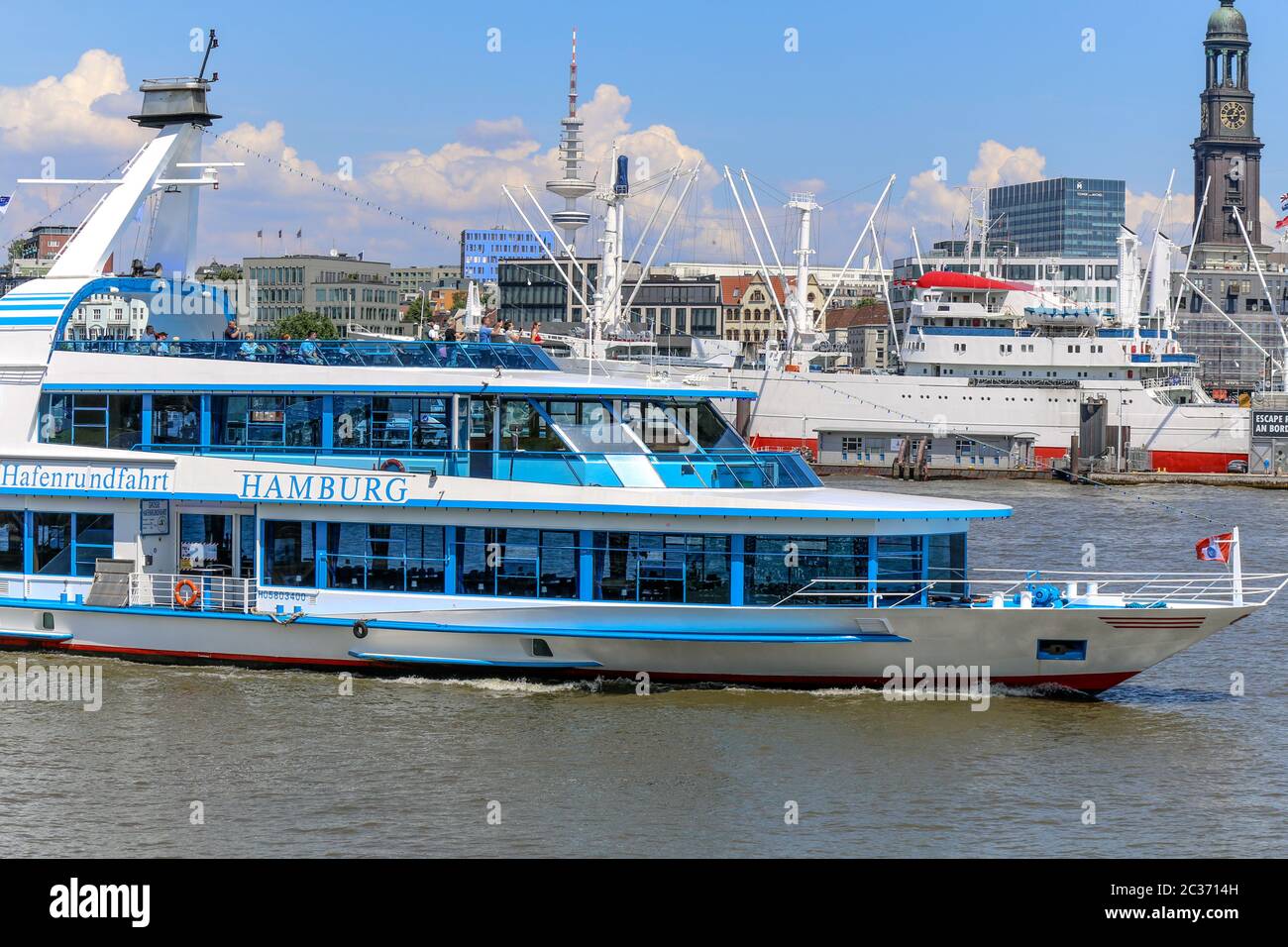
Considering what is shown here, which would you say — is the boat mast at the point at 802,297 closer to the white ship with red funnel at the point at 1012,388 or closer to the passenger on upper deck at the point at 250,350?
the white ship with red funnel at the point at 1012,388

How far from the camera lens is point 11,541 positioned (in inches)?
1102

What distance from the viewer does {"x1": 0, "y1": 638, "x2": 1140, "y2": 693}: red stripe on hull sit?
2488 centimetres

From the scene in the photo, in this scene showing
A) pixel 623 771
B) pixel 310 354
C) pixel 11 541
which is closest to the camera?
pixel 623 771

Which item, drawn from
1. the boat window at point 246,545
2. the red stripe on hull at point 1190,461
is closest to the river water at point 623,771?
the boat window at point 246,545

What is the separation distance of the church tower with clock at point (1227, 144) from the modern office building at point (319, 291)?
295 feet

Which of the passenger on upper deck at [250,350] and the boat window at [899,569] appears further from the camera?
the passenger on upper deck at [250,350]

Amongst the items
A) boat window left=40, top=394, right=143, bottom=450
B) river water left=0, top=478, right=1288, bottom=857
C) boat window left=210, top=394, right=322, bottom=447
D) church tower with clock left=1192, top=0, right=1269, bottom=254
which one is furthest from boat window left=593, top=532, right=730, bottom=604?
church tower with clock left=1192, top=0, right=1269, bottom=254

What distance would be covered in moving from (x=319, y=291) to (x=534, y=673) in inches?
5808

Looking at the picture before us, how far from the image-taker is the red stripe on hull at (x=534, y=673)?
2488 centimetres

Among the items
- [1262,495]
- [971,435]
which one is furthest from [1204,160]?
[1262,495]

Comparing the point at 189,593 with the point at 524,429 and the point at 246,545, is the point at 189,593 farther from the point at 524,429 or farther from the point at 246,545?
the point at 524,429

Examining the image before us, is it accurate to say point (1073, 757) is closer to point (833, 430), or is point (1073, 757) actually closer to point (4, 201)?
point (4, 201)

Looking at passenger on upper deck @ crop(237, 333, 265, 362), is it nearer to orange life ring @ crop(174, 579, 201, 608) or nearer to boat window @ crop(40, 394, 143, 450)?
boat window @ crop(40, 394, 143, 450)

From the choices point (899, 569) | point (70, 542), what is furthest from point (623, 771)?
point (70, 542)
